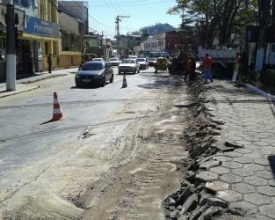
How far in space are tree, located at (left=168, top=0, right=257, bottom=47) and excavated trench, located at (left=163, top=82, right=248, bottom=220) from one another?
31525mm

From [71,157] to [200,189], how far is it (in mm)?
3235

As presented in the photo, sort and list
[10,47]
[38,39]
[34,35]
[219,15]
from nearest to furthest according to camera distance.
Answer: [10,47] → [34,35] → [38,39] → [219,15]

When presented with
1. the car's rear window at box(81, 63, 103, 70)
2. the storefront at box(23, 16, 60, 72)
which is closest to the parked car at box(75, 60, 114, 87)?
the car's rear window at box(81, 63, 103, 70)

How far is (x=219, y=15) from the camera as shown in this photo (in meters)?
42.0

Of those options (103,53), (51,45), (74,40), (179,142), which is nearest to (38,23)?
(51,45)

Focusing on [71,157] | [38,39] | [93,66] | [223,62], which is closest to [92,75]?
[93,66]

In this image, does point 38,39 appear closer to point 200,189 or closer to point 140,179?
point 140,179

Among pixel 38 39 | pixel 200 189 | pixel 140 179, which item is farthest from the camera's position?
pixel 38 39

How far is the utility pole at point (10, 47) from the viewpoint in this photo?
2203 centimetres

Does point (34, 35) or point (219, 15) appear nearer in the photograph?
point (34, 35)

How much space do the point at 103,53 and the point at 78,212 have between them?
89.2 m

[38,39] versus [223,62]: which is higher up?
[38,39]

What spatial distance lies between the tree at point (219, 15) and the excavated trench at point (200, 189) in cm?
3152

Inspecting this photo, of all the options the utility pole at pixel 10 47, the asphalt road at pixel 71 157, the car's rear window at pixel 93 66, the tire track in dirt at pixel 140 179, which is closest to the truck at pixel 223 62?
the car's rear window at pixel 93 66
